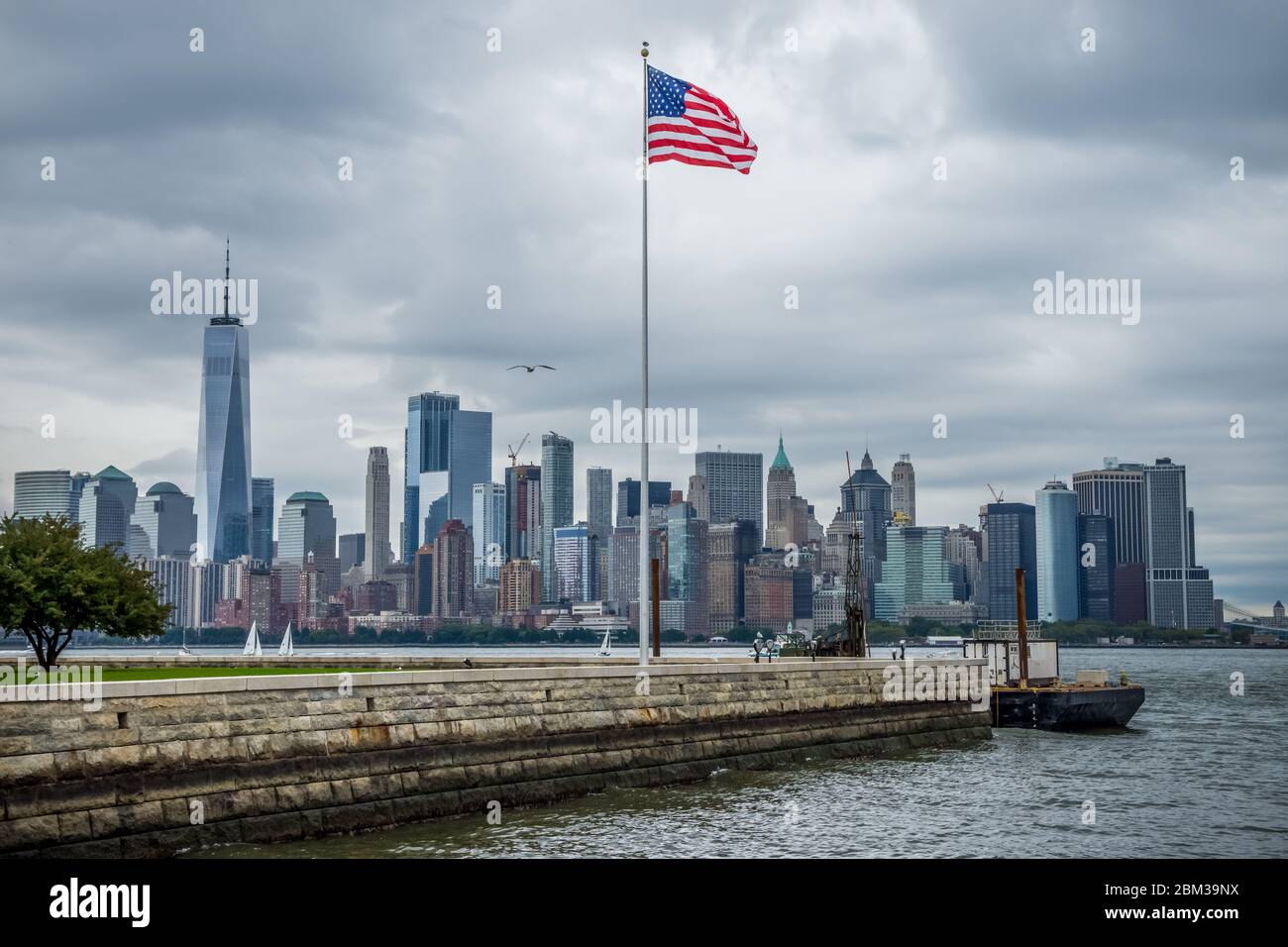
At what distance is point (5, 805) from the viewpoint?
769 inches

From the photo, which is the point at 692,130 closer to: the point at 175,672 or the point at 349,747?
the point at 349,747

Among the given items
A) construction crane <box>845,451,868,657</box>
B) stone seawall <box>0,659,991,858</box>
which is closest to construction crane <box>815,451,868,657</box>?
construction crane <box>845,451,868,657</box>

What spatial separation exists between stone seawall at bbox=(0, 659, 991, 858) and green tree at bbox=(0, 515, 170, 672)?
51.1 ft

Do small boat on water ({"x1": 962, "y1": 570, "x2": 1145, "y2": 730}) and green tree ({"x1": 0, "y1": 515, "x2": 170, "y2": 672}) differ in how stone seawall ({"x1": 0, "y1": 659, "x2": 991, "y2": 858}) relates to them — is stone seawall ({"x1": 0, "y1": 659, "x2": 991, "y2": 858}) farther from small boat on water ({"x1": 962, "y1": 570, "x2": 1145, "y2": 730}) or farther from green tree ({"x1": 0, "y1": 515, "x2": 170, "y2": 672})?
small boat on water ({"x1": 962, "y1": 570, "x2": 1145, "y2": 730})

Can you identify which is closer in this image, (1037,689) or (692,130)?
(692,130)

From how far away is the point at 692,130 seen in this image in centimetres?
3441

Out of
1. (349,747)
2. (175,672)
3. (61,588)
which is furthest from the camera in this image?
(61,588)

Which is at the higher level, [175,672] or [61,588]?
[61,588]

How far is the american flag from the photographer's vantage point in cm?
3419

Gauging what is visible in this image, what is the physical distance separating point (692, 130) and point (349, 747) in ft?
59.8

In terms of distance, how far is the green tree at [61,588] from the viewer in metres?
37.4

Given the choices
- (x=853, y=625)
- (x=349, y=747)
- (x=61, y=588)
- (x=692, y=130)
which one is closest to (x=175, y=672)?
(x=61, y=588)

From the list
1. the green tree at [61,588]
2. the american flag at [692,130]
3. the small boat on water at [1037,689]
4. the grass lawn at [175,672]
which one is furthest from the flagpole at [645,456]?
the small boat on water at [1037,689]
